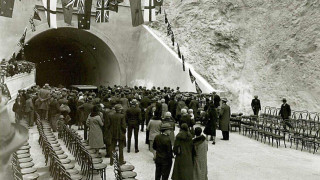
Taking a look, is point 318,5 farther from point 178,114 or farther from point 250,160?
point 250,160

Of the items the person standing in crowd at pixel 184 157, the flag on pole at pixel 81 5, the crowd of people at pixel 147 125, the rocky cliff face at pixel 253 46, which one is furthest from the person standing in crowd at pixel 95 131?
the rocky cliff face at pixel 253 46

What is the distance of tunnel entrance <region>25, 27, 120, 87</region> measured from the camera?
1150 inches

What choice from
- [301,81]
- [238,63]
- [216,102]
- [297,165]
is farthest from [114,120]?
[238,63]

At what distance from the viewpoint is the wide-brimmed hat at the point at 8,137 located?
1968 mm

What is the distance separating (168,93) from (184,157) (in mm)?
10508

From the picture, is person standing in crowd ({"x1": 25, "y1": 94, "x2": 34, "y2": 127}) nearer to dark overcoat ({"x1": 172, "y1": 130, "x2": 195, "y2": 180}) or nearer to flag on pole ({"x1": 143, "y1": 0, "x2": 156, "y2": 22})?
flag on pole ({"x1": 143, "y1": 0, "x2": 156, "y2": 22})

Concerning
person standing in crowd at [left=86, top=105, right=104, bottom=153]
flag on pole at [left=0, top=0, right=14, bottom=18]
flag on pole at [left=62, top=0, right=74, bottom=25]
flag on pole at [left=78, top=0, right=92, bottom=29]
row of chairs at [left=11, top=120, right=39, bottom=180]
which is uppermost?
flag on pole at [left=62, top=0, right=74, bottom=25]

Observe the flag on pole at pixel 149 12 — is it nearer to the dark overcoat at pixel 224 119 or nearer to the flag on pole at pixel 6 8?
the dark overcoat at pixel 224 119

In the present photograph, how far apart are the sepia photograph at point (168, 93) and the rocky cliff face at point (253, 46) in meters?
0.08

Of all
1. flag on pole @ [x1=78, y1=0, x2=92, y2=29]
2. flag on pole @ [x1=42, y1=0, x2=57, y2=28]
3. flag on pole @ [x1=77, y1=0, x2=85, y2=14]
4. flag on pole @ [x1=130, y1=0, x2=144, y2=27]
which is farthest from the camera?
flag on pole @ [x1=130, y1=0, x2=144, y2=27]

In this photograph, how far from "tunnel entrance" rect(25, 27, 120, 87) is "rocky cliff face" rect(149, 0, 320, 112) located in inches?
229

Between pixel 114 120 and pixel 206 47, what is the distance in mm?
16313

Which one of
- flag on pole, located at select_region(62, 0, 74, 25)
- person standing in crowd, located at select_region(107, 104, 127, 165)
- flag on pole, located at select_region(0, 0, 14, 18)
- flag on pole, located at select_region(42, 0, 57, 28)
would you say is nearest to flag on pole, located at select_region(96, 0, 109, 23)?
flag on pole, located at select_region(62, 0, 74, 25)

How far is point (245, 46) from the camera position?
24.2 m
